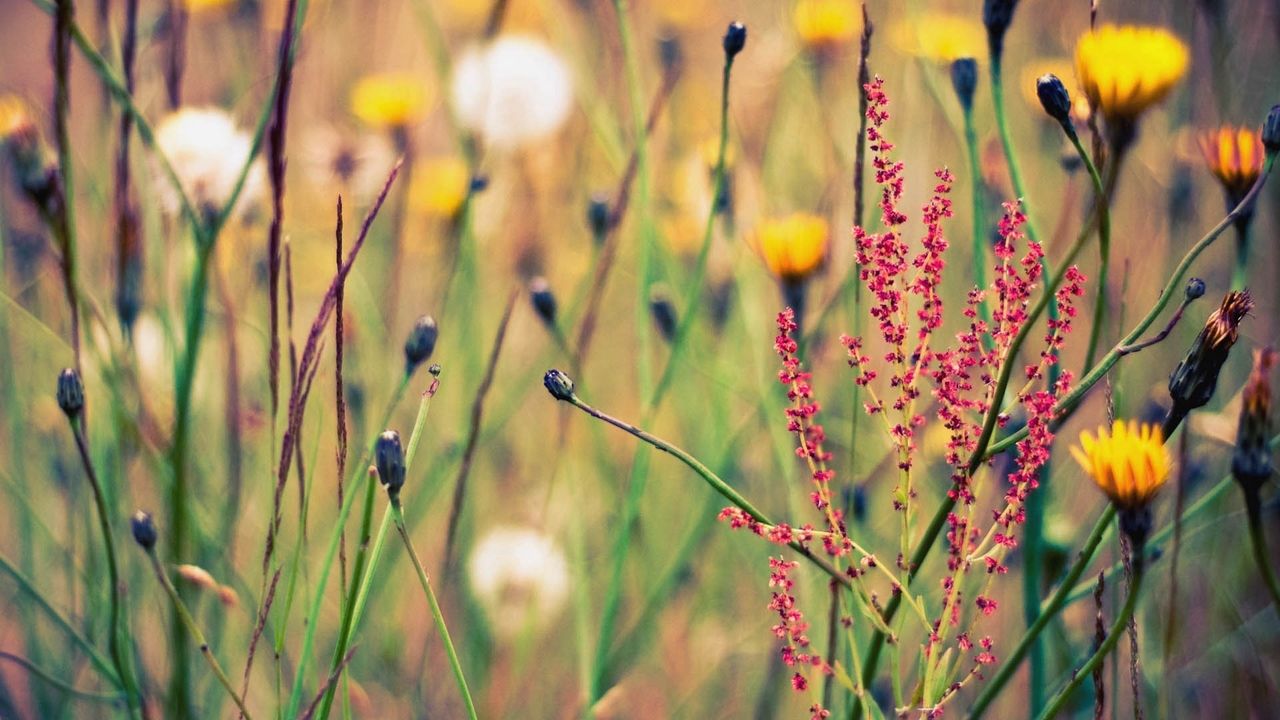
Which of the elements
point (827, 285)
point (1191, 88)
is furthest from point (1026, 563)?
point (1191, 88)

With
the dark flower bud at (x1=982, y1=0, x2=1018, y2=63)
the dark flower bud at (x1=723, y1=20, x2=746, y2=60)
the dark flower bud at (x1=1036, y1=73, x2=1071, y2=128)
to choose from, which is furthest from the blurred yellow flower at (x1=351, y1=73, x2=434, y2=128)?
the dark flower bud at (x1=1036, y1=73, x2=1071, y2=128)

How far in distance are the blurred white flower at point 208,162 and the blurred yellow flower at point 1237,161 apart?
0.82m

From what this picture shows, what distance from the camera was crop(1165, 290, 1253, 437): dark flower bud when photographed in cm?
44

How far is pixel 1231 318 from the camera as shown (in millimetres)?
447

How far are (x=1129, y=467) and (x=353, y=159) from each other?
973 mm

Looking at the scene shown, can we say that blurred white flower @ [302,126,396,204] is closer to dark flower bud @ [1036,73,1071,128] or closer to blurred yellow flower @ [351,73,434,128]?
blurred yellow flower @ [351,73,434,128]

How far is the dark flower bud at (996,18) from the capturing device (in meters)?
0.64

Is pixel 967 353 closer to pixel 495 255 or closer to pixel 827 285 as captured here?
pixel 827 285

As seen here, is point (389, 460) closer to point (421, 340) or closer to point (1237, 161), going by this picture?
point (421, 340)

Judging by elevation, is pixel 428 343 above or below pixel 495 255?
below

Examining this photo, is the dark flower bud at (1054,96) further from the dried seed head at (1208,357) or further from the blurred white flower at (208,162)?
the blurred white flower at (208,162)

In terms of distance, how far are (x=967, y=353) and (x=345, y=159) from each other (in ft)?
2.81

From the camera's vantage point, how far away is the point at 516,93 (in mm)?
1517

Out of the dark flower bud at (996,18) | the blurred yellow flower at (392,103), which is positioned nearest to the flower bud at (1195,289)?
the dark flower bud at (996,18)
